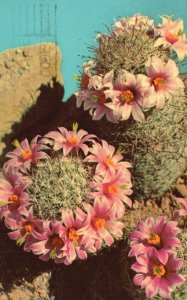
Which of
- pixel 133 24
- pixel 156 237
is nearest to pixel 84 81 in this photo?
pixel 133 24

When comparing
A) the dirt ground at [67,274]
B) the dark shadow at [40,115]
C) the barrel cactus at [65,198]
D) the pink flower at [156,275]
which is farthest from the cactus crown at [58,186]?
the dark shadow at [40,115]

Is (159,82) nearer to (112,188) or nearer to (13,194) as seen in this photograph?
(112,188)

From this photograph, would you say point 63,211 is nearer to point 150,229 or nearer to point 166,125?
point 150,229

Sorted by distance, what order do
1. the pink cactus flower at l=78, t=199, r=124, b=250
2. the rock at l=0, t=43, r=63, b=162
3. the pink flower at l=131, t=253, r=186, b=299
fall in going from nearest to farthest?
the pink flower at l=131, t=253, r=186, b=299, the pink cactus flower at l=78, t=199, r=124, b=250, the rock at l=0, t=43, r=63, b=162

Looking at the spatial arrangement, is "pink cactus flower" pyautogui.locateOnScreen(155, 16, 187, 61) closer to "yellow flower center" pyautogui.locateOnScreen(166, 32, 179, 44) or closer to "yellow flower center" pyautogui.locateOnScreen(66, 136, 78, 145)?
"yellow flower center" pyautogui.locateOnScreen(166, 32, 179, 44)

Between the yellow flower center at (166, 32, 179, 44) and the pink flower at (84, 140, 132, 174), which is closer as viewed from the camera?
the pink flower at (84, 140, 132, 174)

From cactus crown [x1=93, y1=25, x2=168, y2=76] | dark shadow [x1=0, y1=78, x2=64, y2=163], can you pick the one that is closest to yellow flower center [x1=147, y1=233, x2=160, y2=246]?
cactus crown [x1=93, y1=25, x2=168, y2=76]

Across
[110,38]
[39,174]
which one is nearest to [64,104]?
[110,38]
